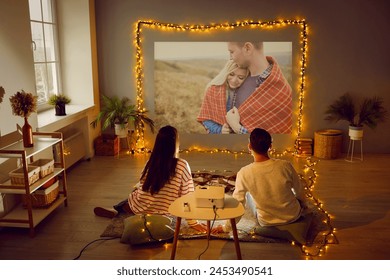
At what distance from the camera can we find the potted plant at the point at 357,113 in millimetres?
5242

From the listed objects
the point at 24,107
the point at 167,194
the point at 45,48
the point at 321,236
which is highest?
the point at 45,48

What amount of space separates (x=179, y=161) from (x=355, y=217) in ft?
5.28

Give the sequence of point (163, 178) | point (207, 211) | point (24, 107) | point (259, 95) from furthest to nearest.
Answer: point (259, 95) → point (24, 107) → point (163, 178) → point (207, 211)

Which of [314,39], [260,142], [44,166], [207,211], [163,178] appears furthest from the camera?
[314,39]

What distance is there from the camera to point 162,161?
10.2 ft

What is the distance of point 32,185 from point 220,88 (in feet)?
9.79

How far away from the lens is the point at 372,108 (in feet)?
17.2

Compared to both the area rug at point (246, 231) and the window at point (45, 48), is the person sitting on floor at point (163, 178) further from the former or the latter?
the window at point (45, 48)

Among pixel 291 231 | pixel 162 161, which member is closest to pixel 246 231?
pixel 291 231

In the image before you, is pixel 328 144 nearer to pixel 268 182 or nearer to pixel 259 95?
pixel 259 95

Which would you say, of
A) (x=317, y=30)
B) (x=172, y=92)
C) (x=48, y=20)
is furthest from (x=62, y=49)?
(x=317, y=30)

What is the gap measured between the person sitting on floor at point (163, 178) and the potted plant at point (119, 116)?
230 centimetres

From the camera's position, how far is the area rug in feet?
10.5
